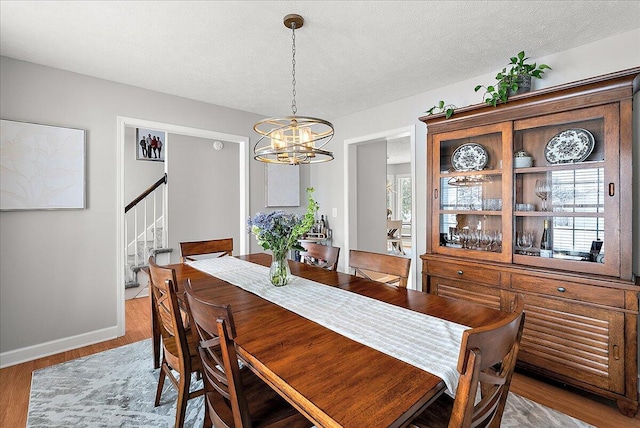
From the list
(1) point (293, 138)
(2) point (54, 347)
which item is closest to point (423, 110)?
(1) point (293, 138)

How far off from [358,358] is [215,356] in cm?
55

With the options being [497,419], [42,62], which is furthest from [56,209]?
[497,419]

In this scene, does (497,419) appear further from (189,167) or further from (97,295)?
(189,167)

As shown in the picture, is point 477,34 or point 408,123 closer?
point 477,34

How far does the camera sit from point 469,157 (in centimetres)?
274

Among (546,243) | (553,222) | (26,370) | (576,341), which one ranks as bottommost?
(26,370)

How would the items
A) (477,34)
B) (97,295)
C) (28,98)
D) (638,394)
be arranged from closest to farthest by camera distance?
(638,394) → (477,34) → (28,98) → (97,295)

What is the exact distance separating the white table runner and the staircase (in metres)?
3.15

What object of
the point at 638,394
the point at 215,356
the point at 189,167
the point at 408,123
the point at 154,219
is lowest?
the point at 638,394

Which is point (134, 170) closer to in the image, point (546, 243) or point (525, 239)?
point (525, 239)

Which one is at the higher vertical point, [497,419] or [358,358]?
[358,358]

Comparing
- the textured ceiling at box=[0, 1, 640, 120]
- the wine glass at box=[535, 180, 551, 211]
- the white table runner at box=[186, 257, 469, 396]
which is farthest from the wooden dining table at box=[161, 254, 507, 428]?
the textured ceiling at box=[0, 1, 640, 120]

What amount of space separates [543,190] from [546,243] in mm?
404

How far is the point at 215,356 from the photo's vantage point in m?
1.20
